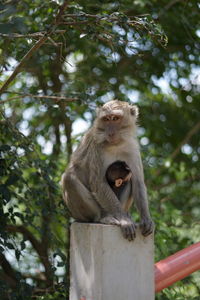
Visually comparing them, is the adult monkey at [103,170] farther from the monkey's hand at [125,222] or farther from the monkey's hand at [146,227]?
the monkey's hand at [146,227]

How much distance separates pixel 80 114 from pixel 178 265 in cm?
372

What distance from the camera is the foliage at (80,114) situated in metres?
4.66

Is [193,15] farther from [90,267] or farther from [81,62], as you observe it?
[90,267]

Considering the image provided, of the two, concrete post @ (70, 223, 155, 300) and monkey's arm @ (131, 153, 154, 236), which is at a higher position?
concrete post @ (70, 223, 155, 300)

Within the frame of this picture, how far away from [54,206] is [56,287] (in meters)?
0.84

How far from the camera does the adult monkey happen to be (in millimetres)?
4602

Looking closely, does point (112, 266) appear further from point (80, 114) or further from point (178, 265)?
point (80, 114)

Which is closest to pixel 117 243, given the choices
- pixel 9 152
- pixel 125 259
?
pixel 125 259

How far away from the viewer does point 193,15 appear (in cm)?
705

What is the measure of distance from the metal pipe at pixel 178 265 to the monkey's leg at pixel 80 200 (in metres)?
1.51

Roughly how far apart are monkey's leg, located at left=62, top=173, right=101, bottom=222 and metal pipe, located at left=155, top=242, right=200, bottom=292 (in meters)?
1.51

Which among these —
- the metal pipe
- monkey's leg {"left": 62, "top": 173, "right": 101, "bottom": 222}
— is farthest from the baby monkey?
the metal pipe

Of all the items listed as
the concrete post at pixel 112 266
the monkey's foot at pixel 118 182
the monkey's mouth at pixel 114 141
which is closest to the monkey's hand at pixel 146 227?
the concrete post at pixel 112 266

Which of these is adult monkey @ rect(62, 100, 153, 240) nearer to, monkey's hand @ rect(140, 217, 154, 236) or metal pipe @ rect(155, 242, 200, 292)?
monkey's hand @ rect(140, 217, 154, 236)
